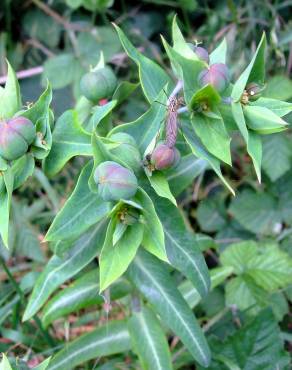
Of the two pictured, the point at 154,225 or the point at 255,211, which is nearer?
the point at 154,225

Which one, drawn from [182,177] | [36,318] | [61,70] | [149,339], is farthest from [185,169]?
[61,70]

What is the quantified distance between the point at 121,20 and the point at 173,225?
3.83 feet

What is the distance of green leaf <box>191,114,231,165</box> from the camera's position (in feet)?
3.42

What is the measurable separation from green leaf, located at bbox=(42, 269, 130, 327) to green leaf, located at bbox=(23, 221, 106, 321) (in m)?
0.09

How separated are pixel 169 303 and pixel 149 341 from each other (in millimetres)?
133

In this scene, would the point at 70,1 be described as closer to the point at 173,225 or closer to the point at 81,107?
the point at 81,107

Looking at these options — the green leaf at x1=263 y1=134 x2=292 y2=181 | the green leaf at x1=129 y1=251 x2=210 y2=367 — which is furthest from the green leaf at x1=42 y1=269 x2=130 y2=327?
the green leaf at x1=263 y1=134 x2=292 y2=181

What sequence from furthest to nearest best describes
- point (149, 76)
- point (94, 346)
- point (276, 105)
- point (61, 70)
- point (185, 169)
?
point (61, 70), point (94, 346), point (185, 169), point (149, 76), point (276, 105)

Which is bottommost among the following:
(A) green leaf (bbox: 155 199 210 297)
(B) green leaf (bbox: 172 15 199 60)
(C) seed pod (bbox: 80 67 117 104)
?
(A) green leaf (bbox: 155 199 210 297)

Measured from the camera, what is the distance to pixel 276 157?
1860mm

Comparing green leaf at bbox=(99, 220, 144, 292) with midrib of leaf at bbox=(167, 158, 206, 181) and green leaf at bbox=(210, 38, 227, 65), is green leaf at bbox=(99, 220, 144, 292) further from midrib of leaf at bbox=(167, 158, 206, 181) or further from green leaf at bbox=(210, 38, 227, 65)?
green leaf at bbox=(210, 38, 227, 65)

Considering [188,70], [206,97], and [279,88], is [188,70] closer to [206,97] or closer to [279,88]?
[206,97]

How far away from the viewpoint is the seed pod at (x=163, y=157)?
1019 millimetres

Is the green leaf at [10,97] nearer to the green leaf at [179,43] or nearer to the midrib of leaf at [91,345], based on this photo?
the green leaf at [179,43]
